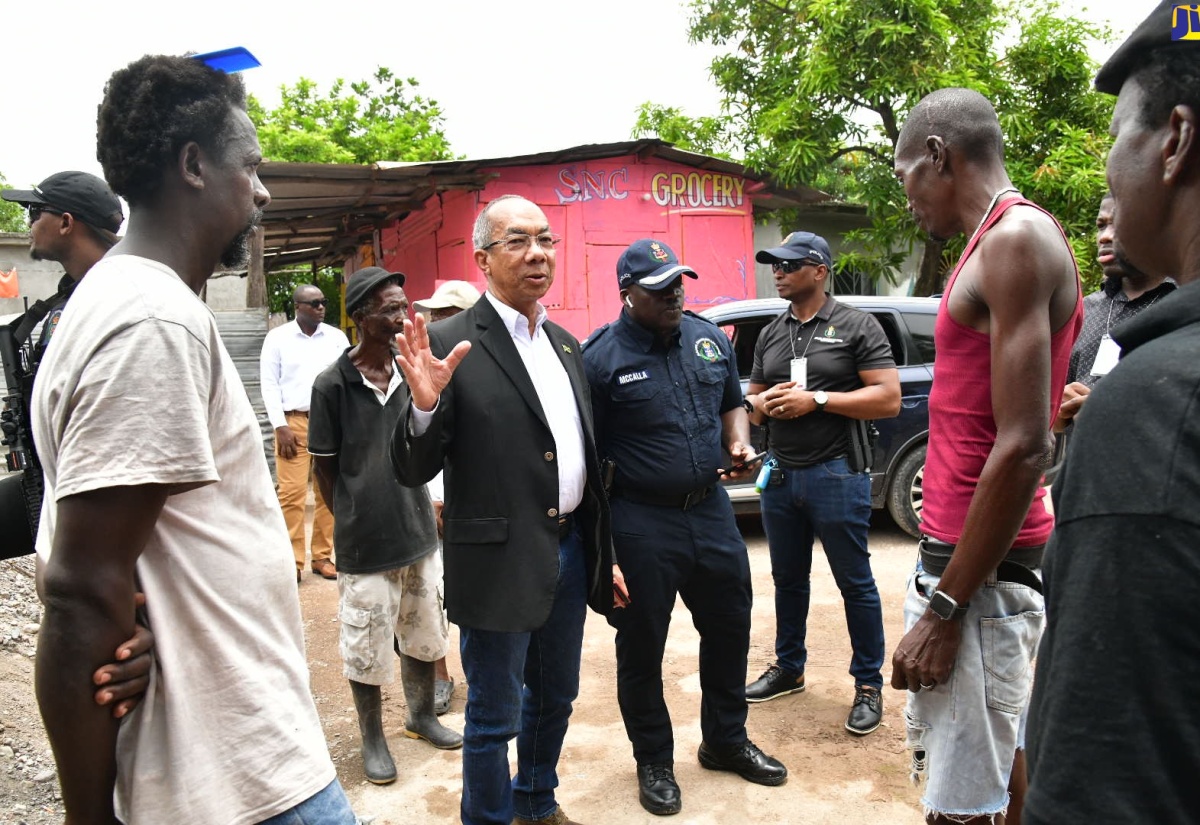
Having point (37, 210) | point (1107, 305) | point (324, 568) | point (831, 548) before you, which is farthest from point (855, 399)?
point (324, 568)

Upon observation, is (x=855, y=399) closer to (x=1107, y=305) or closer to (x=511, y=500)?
(x=1107, y=305)

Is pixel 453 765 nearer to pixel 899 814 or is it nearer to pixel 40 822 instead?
pixel 40 822

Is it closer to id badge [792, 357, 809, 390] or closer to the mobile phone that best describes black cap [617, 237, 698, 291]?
the mobile phone

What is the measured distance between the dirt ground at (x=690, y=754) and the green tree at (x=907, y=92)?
24.7 feet

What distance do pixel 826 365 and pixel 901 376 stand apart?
273cm

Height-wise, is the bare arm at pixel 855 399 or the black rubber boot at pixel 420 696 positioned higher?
the bare arm at pixel 855 399

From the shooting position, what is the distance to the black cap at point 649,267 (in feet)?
11.1

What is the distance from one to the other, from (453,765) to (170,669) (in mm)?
2658

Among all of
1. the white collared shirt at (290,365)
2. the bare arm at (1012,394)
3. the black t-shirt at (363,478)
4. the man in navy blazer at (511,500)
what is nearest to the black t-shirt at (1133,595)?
the bare arm at (1012,394)

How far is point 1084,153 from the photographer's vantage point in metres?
10.7

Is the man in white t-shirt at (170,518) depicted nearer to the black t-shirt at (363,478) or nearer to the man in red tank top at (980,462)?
the man in red tank top at (980,462)

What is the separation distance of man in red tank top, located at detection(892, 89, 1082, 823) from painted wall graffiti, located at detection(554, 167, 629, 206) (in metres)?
9.52

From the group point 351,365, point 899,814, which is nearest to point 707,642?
point 899,814

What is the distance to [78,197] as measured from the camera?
2.98 m
